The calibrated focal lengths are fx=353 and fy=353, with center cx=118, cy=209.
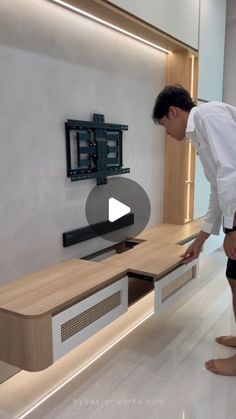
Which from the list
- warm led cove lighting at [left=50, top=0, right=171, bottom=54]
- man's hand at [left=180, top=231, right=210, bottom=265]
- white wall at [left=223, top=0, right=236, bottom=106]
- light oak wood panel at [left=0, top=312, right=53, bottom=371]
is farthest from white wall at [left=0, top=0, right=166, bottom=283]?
white wall at [left=223, top=0, right=236, bottom=106]

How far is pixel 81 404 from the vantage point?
1.66 m

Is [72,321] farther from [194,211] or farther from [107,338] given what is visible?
[194,211]

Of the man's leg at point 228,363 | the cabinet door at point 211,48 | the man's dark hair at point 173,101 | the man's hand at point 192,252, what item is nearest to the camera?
the man's dark hair at point 173,101

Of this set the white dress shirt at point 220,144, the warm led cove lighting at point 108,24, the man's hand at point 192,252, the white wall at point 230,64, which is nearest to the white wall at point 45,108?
the warm led cove lighting at point 108,24

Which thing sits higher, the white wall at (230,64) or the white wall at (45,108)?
the white wall at (230,64)

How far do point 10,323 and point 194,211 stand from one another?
2.44 metres

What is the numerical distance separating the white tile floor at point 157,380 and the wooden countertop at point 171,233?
624 mm

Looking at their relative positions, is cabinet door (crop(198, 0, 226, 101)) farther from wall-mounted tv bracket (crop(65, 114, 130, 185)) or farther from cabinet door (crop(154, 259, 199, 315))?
cabinet door (crop(154, 259, 199, 315))

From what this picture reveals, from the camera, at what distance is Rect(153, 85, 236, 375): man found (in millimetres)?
1503

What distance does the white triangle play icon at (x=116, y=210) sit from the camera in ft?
8.80

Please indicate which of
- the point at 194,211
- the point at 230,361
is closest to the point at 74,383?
the point at 230,361

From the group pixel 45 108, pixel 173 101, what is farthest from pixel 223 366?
pixel 45 108

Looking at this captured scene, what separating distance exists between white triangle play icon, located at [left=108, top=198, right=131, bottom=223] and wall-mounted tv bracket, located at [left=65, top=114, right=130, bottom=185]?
0.21 m
